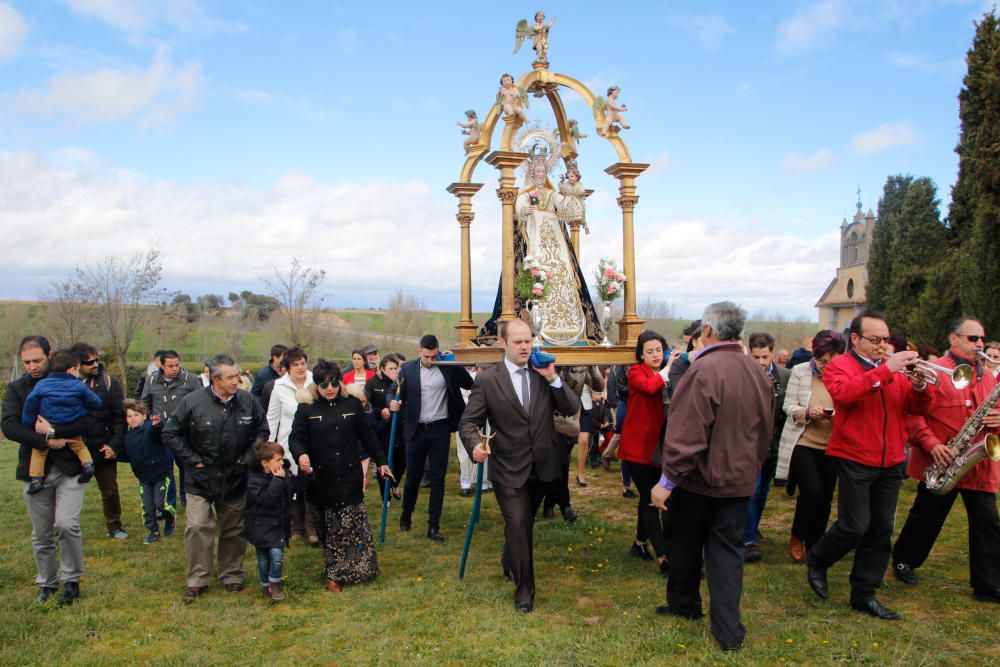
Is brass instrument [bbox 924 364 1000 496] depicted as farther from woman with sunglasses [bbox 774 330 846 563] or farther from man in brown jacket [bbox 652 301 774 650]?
man in brown jacket [bbox 652 301 774 650]

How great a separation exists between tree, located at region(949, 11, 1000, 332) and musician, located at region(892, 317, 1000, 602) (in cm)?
1191

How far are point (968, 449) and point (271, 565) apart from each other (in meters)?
5.46

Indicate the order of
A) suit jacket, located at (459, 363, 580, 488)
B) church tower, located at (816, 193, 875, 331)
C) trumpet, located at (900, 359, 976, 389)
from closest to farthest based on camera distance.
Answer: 1. trumpet, located at (900, 359, 976, 389)
2. suit jacket, located at (459, 363, 580, 488)
3. church tower, located at (816, 193, 875, 331)

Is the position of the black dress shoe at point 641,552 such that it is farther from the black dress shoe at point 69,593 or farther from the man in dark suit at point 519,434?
the black dress shoe at point 69,593

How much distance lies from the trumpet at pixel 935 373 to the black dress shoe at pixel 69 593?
6548mm

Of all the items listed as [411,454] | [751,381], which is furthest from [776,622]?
[411,454]

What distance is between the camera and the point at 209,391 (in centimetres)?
595

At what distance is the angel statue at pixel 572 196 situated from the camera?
10.1 m

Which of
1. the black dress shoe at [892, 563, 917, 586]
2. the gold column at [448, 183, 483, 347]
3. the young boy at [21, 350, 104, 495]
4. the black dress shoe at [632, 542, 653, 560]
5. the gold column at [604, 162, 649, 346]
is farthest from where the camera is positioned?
the gold column at [448, 183, 483, 347]

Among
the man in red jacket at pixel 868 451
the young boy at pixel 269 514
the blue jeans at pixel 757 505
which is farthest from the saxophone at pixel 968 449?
the young boy at pixel 269 514

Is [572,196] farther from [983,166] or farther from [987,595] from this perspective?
[983,166]

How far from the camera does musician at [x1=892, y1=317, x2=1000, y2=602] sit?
5.29 m

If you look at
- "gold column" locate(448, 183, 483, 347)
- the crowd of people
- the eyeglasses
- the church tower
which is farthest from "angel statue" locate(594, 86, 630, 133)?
the church tower

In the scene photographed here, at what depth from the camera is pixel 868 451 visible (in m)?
5.00
